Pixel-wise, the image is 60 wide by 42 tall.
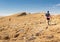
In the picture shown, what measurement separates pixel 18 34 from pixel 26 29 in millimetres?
1529

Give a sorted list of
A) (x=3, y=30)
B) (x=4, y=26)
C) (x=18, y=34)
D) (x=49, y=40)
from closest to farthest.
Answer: (x=49, y=40) < (x=18, y=34) < (x=3, y=30) < (x=4, y=26)

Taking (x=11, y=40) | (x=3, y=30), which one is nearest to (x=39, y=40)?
(x=11, y=40)

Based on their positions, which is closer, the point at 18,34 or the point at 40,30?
the point at 40,30

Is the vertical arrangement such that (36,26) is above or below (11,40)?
above

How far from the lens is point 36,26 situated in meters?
27.0

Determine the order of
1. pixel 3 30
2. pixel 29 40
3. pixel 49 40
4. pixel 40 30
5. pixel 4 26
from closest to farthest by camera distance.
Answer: pixel 49 40
pixel 29 40
pixel 40 30
pixel 3 30
pixel 4 26

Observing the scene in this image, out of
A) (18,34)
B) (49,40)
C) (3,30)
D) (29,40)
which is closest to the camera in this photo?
(49,40)

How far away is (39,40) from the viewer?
2195 cm

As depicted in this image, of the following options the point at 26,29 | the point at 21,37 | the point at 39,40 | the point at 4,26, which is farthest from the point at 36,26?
the point at 4,26

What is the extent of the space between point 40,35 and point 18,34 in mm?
4352

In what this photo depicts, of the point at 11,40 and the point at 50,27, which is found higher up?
the point at 50,27

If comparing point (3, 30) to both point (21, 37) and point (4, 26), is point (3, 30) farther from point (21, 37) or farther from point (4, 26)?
point (21, 37)

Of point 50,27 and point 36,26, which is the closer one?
point 50,27

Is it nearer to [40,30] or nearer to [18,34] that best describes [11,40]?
[18,34]
